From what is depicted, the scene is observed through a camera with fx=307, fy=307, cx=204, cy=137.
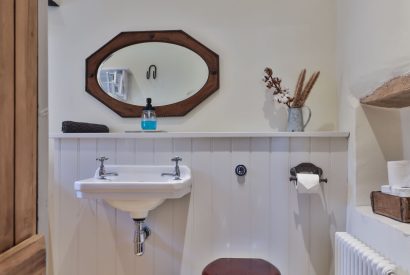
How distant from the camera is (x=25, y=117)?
521 millimetres

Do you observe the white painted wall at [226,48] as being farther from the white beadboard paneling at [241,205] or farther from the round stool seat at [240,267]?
the round stool seat at [240,267]

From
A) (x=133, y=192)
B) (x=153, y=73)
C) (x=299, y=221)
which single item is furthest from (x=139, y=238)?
(x=153, y=73)

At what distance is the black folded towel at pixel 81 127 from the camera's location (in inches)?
71.8

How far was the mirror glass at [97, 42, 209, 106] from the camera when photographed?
198cm

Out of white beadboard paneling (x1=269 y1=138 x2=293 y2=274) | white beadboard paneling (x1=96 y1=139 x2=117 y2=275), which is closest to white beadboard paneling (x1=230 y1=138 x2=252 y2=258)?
white beadboard paneling (x1=269 y1=138 x2=293 y2=274)

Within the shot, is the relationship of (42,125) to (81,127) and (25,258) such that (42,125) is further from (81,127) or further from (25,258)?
(81,127)

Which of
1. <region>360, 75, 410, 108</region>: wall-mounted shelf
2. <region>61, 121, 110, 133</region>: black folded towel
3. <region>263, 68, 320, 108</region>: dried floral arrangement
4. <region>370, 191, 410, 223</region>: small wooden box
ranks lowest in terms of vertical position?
<region>370, 191, 410, 223</region>: small wooden box

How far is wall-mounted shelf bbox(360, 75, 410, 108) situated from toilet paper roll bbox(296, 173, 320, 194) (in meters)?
0.46

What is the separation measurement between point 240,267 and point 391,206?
80cm

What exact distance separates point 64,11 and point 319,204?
2038mm

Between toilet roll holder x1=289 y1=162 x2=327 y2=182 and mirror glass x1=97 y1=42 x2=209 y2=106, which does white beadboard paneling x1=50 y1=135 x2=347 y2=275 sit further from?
mirror glass x1=97 y1=42 x2=209 y2=106

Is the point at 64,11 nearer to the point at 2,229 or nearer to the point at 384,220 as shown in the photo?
the point at 2,229

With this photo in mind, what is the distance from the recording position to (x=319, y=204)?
1.76 meters

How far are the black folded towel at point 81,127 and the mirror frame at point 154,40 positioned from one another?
168 millimetres
